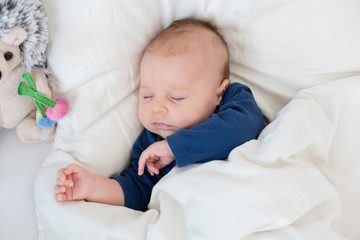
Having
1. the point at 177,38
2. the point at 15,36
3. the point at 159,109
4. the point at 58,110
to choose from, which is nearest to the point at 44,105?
the point at 58,110

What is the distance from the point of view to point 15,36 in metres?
0.82

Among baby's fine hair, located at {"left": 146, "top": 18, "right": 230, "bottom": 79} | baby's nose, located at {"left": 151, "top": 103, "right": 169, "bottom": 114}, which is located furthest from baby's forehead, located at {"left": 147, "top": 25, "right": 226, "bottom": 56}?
baby's nose, located at {"left": 151, "top": 103, "right": 169, "bottom": 114}

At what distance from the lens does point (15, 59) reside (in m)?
0.88

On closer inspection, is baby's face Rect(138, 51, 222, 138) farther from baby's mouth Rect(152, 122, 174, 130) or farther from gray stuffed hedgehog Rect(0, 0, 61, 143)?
gray stuffed hedgehog Rect(0, 0, 61, 143)

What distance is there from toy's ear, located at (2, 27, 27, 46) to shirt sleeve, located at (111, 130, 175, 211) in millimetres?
441

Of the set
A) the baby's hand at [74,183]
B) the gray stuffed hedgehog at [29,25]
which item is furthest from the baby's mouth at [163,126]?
the gray stuffed hedgehog at [29,25]

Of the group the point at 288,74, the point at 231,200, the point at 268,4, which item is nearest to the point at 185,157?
the point at 231,200

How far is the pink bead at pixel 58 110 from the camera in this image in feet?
3.11

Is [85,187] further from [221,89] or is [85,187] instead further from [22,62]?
[221,89]

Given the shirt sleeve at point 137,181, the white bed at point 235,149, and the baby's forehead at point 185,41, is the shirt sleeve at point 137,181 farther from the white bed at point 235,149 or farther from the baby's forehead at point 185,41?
the baby's forehead at point 185,41

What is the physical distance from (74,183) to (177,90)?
373 millimetres

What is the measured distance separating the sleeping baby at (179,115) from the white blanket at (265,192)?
0.05 meters

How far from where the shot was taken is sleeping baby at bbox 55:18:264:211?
0.90 meters

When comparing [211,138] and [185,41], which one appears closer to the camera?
[211,138]
